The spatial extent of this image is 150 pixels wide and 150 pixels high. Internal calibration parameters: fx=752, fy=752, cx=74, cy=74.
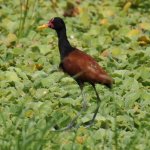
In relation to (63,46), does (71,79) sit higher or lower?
lower

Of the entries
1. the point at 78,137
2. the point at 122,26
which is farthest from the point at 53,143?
the point at 122,26

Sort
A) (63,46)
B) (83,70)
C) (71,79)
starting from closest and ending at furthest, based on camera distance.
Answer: (83,70), (63,46), (71,79)

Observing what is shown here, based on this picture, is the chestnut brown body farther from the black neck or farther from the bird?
the black neck

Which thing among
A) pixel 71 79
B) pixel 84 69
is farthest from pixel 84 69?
pixel 71 79

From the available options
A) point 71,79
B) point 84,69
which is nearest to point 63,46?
point 84,69

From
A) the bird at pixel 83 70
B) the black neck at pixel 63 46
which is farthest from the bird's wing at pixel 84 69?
the black neck at pixel 63 46

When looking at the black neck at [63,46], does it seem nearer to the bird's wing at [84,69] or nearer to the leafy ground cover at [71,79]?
the bird's wing at [84,69]

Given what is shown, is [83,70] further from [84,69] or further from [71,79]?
[71,79]

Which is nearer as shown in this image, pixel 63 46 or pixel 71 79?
pixel 63 46

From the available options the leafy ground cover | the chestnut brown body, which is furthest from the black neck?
the leafy ground cover

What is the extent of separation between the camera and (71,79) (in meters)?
6.72

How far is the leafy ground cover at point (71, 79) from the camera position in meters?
5.24

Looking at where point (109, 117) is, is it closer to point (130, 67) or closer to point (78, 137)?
point (78, 137)

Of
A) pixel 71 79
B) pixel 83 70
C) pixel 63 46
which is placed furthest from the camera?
pixel 71 79
